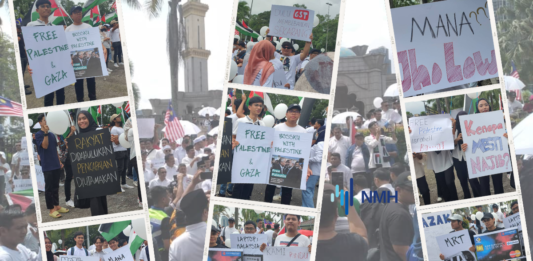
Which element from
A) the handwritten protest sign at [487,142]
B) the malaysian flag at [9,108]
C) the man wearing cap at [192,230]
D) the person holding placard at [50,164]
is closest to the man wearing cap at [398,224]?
the handwritten protest sign at [487,142]

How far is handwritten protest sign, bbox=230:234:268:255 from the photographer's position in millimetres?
3279

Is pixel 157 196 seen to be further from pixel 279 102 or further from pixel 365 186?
pixel 365 186

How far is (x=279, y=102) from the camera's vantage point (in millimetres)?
3244

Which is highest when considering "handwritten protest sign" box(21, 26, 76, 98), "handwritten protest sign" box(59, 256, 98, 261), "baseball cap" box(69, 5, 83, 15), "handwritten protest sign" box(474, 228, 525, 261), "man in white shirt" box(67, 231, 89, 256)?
"baseball cap" box(69, 5, 83, 15)

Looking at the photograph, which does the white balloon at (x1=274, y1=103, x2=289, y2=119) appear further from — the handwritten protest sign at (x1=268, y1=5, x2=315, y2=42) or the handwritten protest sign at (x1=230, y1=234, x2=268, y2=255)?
the handwritten protest sign at (x1=230, y1=234, x2=268, y2=255)

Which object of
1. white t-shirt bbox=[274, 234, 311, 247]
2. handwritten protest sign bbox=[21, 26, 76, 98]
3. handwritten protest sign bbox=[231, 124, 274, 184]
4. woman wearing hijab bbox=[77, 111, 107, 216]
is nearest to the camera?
handwritten protest sign bbox=[21, 26, 76, 98]

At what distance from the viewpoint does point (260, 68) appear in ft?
10.8

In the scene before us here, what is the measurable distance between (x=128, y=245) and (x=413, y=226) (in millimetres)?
2615

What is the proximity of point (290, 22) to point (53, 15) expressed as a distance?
1.73m

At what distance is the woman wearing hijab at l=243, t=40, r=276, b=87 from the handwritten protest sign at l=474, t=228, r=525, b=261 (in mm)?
2104

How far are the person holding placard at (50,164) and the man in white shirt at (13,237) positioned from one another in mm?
888

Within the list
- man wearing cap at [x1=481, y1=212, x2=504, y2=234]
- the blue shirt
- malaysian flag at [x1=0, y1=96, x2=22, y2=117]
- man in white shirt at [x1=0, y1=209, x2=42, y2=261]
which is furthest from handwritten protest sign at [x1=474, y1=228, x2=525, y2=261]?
malaysian flag at [x1=0, y1=96, x2=22, y2=117]

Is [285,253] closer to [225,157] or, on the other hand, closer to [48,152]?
[225,157]

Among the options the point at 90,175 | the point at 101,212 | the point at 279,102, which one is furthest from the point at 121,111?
the point at 279,102
